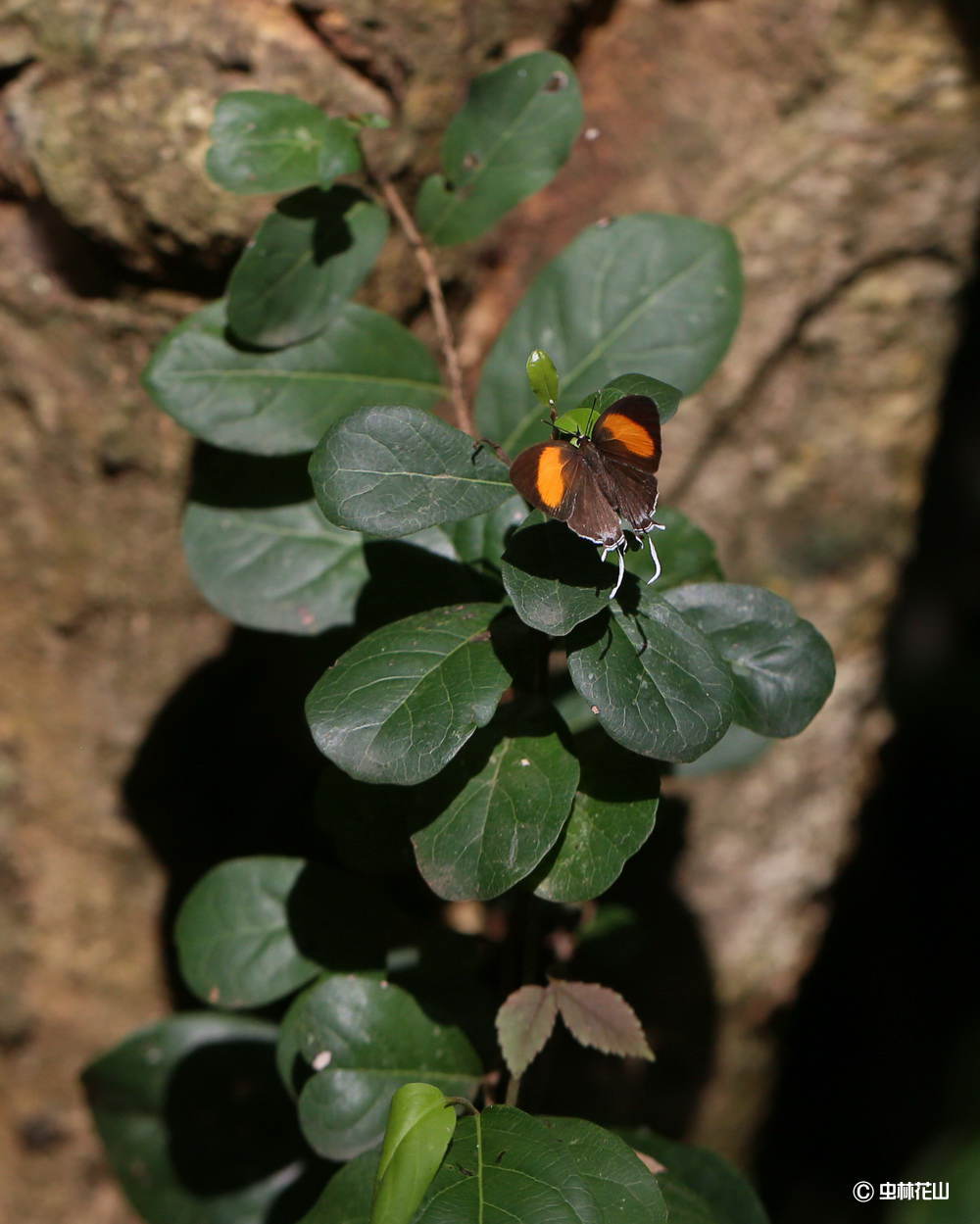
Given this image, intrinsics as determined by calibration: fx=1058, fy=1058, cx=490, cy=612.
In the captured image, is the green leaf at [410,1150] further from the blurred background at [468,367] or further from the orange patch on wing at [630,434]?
the blurred background at [468,367]

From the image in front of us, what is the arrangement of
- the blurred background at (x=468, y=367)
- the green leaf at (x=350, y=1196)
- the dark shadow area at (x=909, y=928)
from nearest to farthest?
the green leaf at (x=350, y=1196) → the blurred background at (x=468, y=367) → the dark shadow area at (x=909, y=928)

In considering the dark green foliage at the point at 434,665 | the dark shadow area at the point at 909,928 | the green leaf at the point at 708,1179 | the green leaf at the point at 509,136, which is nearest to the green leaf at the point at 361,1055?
the dark green foliage at the point at 434,665

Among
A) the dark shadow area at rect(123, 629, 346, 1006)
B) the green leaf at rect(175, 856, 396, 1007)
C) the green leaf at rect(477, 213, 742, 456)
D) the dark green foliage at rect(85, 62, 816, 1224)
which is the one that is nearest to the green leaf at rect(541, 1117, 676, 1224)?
the dark green foliage at rect(85, 62, 816, 1224)

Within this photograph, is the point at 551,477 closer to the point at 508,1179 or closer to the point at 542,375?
the point at 542,375

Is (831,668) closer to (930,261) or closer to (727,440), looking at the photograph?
(727,440)

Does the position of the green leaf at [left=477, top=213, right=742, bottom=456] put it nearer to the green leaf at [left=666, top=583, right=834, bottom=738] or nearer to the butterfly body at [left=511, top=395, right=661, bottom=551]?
the green leaf at [left=666, top=583, right=834, bottom=738]

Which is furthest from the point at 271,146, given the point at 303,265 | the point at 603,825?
the point at 603,825
